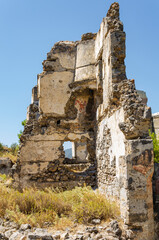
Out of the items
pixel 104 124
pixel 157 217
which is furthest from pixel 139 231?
pixel 104 124

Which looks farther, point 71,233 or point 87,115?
point 87,115

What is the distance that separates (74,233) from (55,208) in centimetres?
119

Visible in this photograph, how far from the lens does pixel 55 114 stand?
28.4 ft

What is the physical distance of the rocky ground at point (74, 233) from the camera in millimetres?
4059

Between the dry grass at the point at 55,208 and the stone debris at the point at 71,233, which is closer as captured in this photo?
the stone debris at the point at 71,233

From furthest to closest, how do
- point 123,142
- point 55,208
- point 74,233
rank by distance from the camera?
point 55,208 → point 123,142 → point 74,233

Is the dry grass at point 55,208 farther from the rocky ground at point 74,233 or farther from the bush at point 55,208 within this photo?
the rocky ground at point 74,233

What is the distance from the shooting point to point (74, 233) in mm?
4344

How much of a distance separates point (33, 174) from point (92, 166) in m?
2.12

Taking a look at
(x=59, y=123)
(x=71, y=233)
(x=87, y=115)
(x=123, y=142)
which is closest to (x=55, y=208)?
(x=71, y=233)

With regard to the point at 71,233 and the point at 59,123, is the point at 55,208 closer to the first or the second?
the point at 71,233

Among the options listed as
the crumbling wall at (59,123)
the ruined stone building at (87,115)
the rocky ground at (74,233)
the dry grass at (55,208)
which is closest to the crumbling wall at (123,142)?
the ruined stone building at (87,115)

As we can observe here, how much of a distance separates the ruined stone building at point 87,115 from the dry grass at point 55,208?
510 millimetres

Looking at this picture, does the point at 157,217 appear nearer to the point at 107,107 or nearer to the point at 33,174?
the point at 107,107
